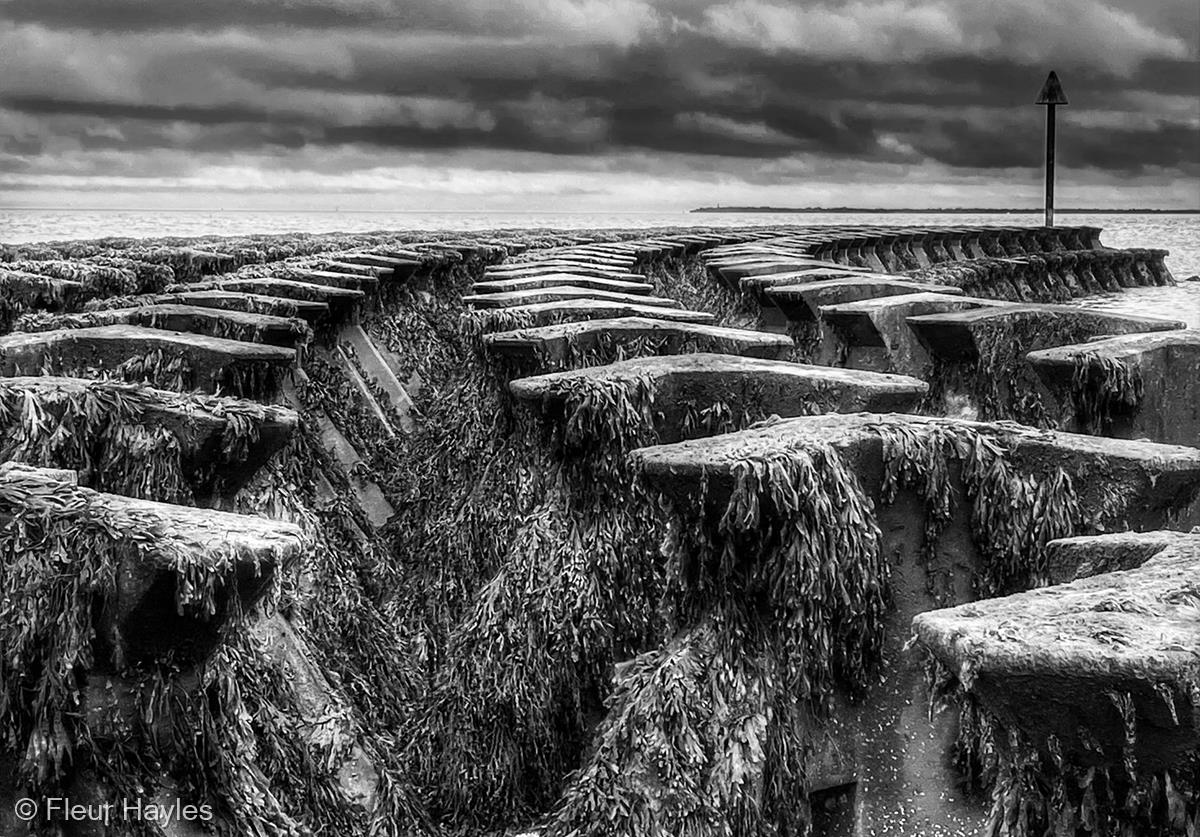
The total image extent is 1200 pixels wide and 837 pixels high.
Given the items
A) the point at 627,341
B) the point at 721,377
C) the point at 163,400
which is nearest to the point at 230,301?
the point at 627,341

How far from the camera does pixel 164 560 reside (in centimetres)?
291

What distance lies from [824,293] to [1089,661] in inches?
268

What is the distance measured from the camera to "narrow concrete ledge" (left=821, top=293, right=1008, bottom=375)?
707 centimetres

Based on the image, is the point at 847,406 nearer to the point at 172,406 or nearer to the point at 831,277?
the point at 172,406

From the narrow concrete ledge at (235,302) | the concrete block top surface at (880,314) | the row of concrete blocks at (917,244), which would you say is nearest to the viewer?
the concrete block top surface at (880,314)

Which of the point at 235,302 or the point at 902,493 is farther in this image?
the point at 235,302

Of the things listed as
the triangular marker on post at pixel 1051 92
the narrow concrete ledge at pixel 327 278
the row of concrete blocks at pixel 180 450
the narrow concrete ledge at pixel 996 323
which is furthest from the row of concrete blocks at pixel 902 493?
the triangular marker on post at pixel 1051 92

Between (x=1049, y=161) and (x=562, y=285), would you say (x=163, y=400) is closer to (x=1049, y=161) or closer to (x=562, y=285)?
(x=562, y=285)

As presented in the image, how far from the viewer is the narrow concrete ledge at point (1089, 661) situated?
2.24 m

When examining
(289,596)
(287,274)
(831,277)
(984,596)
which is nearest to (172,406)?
(289,596)

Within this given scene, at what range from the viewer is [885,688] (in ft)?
12.6

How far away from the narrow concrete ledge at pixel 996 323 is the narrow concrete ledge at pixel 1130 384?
0.85m

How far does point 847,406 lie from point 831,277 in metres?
6.15

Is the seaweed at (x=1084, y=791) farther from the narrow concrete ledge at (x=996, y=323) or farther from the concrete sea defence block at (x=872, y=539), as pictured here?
the narrow concrete ledge at (x=996, y=323)
